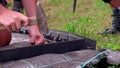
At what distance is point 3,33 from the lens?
2654mm

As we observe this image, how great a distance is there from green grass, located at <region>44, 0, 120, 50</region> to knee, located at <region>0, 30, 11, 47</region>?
120cm

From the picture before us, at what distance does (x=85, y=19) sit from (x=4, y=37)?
9.38 ft

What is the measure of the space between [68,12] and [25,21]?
4761 mm

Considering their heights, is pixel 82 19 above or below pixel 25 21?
below

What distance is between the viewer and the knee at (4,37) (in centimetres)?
265

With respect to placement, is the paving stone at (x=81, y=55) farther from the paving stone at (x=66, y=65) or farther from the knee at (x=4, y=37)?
the knee at (x=4, y=37)

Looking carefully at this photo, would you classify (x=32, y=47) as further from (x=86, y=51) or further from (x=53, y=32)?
(x=53, y=32)

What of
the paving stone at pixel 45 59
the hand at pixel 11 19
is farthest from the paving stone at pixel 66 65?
the hand at pixel 11 19

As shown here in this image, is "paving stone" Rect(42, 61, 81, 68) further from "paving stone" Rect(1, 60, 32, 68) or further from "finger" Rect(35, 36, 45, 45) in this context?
"finger" Rect(35, 36, 45, 45)

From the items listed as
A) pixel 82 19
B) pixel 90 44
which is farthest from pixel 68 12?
pixel 90 44

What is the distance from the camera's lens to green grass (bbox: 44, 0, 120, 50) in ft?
13.3

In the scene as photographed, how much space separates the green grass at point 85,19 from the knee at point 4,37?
47.1 inches

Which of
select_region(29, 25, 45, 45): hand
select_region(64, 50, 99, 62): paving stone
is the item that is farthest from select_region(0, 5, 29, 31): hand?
select_region(29, 25, 45, 45): hand

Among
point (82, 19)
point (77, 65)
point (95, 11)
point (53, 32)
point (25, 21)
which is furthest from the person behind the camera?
point (95, 11)
